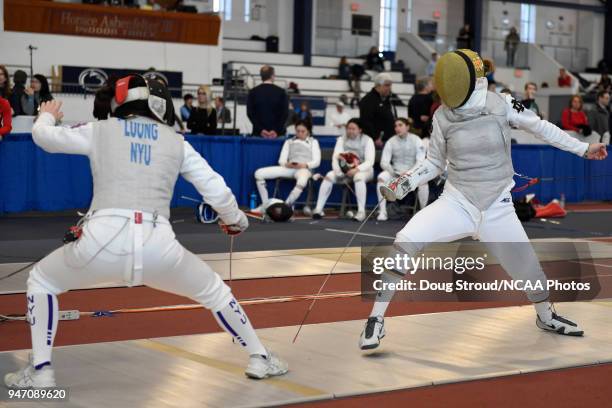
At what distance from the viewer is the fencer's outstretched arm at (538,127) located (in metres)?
5.26

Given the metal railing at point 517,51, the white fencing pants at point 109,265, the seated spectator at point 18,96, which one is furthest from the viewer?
the metal railing at point 517,51

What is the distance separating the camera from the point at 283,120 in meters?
12.9

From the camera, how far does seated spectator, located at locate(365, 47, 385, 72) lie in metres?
25.8

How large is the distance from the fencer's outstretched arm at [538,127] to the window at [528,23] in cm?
2715

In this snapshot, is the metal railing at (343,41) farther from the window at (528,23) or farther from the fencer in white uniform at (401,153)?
the fencer in white uniform at (401,153)

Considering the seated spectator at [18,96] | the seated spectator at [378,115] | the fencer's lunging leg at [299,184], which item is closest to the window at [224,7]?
the seated spectator at [18,96]

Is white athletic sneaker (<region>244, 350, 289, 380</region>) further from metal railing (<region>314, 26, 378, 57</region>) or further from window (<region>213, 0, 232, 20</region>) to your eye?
metal railing (<region>314, 26, 378, 57</region>)

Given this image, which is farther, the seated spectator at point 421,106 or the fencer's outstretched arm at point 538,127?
the seated spectator at point 421,106

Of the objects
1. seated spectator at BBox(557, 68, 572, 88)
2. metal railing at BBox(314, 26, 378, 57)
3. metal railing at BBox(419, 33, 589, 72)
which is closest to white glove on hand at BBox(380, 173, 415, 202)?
metal railing at BBox(314, 26, 378, 57)

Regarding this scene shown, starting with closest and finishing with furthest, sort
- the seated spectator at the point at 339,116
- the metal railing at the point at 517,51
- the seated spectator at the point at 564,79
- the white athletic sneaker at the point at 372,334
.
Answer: the white athletic sneaker at the point at 372,334 → the seated spectator at the point at 339,116 → the seated spectator at the point at 564,79 → the metal railing at the point at 517,51

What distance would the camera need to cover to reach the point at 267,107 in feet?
41.9

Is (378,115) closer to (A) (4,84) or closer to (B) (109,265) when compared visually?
(A) (4,84)

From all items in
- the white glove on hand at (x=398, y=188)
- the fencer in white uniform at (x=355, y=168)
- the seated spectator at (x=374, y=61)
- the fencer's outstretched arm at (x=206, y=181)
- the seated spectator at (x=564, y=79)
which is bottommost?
the fencer in white uniform at (x=355, y=168)

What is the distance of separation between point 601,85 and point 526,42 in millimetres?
4969
